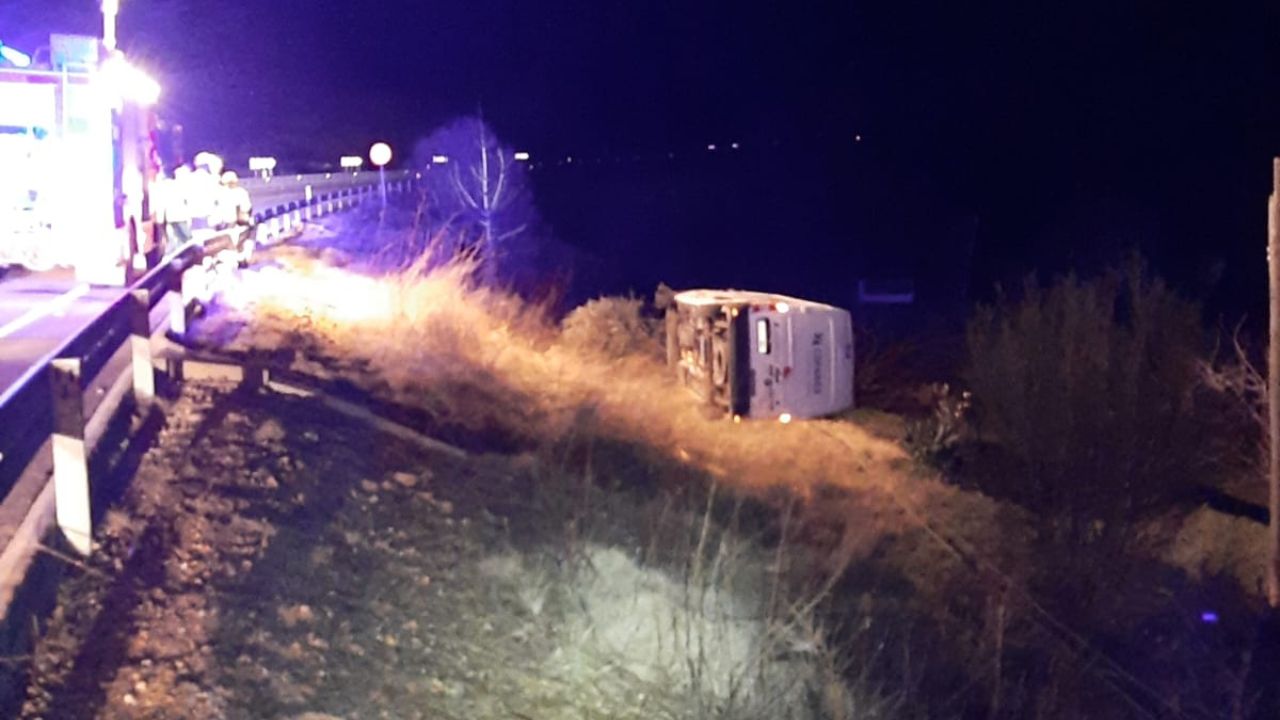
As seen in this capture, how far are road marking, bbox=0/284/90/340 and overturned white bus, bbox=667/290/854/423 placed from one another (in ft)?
24.2

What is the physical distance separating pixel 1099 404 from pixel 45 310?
1042 cm

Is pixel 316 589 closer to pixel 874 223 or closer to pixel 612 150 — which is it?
pixel 874 223

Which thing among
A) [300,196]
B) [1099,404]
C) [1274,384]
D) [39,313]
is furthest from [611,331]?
[300,196]

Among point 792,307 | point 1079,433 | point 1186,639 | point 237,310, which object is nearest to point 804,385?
point 792,307

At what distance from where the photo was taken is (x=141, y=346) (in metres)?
10.7

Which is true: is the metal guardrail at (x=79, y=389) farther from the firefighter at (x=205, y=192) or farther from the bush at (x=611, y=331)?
the bush at (x=611, y=331)

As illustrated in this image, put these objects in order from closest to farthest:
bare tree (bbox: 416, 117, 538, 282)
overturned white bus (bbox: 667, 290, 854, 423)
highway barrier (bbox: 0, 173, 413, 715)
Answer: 1. highway barrier (bbox: 0, 173, 413, 715)
2. overturned white bus (bbox: 667, 290, 854, 423)
3. bare tree (bbox: 416, 117, 538, 282)

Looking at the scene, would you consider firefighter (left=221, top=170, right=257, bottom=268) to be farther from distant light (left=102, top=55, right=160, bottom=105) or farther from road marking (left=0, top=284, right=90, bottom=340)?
road marking (left=0, top=284, right=90, bottom=340)

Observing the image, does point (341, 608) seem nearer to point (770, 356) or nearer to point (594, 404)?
point (594, 404)

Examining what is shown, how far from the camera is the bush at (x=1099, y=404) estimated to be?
13.7 m

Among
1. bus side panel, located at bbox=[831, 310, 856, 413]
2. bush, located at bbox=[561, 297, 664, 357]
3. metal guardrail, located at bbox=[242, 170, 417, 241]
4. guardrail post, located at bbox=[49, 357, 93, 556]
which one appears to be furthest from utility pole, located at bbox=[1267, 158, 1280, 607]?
metal guardrail, located at bbox=[242, 170, 417, 241]

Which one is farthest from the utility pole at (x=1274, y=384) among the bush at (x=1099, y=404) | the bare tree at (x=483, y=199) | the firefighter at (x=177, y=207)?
the bare tree at (x=483, y=199)

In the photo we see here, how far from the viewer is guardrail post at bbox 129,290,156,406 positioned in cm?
1055

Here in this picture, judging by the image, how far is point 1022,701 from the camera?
870 cm
